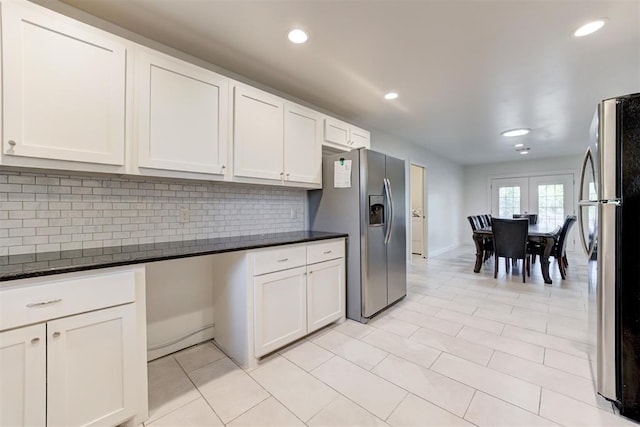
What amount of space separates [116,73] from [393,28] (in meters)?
1.78

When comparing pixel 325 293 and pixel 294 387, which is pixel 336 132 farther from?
pixel 294 387

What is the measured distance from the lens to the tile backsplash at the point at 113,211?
1.50 metres

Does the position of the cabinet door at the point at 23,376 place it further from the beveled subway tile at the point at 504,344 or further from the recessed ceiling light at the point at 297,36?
the beveled subway tile at the point at 504,344

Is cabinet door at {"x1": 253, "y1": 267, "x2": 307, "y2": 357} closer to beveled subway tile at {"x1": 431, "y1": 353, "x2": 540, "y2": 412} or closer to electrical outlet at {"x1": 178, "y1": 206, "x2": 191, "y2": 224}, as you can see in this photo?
electrical outlet at {"x1": 178, "y1": 206, "x2": 191, "y2": 224}

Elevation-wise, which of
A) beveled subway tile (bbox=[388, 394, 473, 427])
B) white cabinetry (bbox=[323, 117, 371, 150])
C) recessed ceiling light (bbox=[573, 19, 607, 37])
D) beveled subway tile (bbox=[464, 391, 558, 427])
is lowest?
beveled subway tile (bbox=[388, 394, 473, 427])

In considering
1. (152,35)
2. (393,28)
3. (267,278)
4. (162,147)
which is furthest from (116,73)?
(393,28)

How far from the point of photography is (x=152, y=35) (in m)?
1.94

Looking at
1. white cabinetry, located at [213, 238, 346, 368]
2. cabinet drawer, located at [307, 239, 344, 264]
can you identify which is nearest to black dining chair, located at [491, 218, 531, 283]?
cabinet drawer, located at [307, 239, 344, 264]

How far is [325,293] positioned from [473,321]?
4.93 ft

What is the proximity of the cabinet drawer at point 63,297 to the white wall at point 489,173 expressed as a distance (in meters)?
8.32

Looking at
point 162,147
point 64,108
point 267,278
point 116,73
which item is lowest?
point 267,278

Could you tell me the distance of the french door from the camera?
6.48 metres

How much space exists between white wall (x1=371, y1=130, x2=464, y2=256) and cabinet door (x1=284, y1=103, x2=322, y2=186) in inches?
75.1

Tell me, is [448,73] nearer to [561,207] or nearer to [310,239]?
[310,239]
